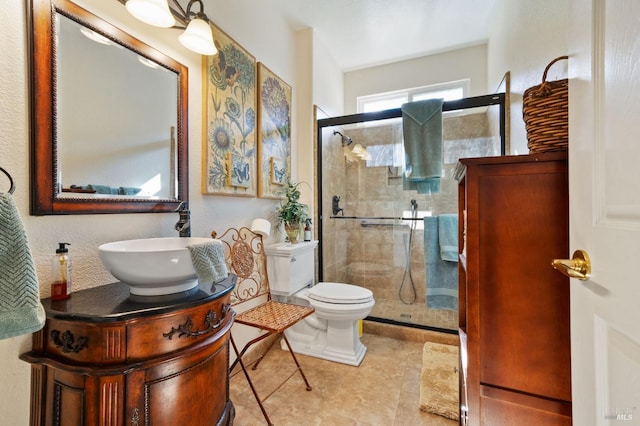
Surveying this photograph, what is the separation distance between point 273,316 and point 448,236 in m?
1.59

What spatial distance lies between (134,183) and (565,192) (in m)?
1.73

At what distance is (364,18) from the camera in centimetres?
252

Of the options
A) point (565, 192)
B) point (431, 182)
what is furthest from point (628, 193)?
point (431, 182)

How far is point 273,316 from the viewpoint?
174cm

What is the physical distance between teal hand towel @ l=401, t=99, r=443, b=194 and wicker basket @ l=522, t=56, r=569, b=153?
155cm

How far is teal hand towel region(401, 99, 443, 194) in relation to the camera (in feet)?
8.11

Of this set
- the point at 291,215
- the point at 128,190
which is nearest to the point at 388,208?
the point at 291,215

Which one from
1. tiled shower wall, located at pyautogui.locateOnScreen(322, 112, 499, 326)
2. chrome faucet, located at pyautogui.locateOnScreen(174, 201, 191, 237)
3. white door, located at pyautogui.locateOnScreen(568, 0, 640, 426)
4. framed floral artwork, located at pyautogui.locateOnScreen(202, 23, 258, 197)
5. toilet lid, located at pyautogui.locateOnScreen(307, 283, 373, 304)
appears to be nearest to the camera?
white door, located at pyautogui.locateOnScreen(568, 0, 640, 426)

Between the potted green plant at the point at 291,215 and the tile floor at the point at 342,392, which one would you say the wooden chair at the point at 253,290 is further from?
the potted green plant at the point at 291,215

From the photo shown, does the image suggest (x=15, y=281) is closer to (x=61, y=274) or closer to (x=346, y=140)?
(x=61, y=274)

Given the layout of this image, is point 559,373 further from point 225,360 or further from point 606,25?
point 225,360

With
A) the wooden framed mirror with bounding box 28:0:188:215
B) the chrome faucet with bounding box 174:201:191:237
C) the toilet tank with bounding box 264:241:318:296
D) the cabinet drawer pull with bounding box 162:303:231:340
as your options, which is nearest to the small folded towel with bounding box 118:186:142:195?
the wooden framed mirror with bounding box 28:0:188:215

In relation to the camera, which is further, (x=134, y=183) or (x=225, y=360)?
(x=134, y=183)

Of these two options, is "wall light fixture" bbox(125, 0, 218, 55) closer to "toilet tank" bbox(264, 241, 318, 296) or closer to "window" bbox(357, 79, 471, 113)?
"toilet tank" bbox(264, 241, 318, 296)
